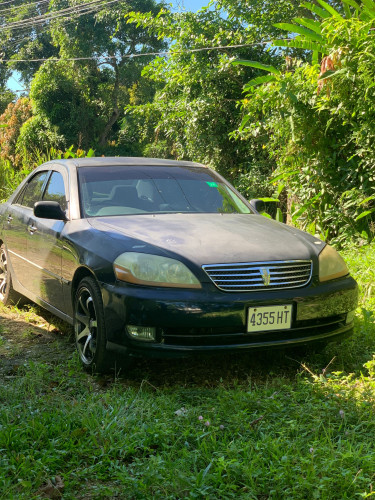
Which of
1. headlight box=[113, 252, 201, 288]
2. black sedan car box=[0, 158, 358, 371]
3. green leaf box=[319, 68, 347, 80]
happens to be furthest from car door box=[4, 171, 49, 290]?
green leaf box=[319, 68, 347, 80]

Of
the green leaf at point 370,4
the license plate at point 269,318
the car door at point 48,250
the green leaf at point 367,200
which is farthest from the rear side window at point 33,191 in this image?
the green leaf at point 370,4

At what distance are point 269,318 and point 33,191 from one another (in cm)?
300

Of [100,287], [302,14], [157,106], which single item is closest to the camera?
[100,287]

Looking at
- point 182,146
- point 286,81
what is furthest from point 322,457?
point 182,146

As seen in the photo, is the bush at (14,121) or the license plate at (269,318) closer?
the license plate at (269,318)

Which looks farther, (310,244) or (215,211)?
(215,211)

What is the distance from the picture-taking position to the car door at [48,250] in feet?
15.2

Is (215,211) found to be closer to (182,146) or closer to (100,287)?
(100,287)

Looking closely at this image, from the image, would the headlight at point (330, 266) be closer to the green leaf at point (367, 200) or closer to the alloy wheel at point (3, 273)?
the green leaf at point (367, 200)

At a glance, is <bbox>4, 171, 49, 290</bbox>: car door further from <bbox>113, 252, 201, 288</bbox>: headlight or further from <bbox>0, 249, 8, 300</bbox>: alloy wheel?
<bbox>113, 252, 201, 288</bbox>: headlight

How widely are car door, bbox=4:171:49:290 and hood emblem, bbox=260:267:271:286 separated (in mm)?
2406

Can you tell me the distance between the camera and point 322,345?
4.08 metres

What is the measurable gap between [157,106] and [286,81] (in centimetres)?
752

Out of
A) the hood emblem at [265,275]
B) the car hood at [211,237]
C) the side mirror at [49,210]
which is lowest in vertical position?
the hood emblem at [265,275]
